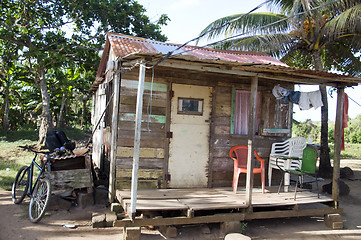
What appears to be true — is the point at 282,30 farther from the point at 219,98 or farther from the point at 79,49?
the point at 79,49

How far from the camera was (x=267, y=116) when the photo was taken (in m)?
6.87

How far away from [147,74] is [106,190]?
2711 mm

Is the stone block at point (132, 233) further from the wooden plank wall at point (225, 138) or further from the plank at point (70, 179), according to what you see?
the wooden plank wall at point (225, 138)

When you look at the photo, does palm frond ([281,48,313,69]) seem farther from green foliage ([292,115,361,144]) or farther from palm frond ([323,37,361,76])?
green foliage ([292,115,361,144])

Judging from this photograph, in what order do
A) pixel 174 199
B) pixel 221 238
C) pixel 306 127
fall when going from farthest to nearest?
pixel 306 127 → pixel 174 199 → pixel 221 238

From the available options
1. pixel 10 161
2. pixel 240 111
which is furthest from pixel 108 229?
pixel 10 161

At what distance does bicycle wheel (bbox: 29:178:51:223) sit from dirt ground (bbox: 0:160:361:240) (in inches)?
5.5

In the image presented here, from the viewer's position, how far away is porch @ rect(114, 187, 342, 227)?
4.58 meters

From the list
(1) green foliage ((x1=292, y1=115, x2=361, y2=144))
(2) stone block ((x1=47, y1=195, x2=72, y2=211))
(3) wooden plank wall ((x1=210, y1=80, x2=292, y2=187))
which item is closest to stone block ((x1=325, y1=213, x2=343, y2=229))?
(3) wooden plank wall ((x1=210, y1=80, x2=292, y2=187))

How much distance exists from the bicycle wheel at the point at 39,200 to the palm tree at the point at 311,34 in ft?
22.7

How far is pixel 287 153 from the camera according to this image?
6719mm

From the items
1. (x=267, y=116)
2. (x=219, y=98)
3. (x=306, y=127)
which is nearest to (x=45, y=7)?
(x=219, y=98)

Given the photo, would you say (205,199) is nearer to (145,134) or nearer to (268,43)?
(145,134)

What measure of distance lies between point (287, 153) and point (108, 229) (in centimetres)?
430
